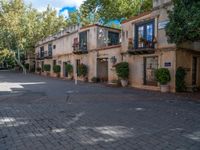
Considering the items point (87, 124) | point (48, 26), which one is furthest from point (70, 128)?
point (48, 26)

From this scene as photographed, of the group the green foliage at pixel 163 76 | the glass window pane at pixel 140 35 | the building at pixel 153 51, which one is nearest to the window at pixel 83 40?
the building at pixel 153 51

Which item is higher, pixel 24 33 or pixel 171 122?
pixel 24 33

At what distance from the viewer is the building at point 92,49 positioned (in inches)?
870

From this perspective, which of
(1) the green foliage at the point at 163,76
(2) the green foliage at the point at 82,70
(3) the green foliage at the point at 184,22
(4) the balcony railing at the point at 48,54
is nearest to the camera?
(3) the green foliage at the point at 184,22

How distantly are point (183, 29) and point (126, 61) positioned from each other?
8.81 meters

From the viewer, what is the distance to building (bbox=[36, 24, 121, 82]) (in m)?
22.1

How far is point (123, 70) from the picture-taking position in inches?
747

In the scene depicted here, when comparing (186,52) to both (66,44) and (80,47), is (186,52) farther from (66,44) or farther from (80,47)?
(66,44)

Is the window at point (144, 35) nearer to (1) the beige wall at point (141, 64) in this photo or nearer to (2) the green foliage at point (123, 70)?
(1) the beige wall at point (141, 64)

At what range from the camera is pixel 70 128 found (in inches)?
253

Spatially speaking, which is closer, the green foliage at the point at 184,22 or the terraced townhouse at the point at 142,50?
the green foliage at the point at 184,22

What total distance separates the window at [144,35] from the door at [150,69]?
45.9 inches

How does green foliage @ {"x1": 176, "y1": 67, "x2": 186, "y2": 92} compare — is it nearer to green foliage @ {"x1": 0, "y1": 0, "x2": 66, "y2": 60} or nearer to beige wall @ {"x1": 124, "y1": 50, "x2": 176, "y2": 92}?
beige wall @ {"x1": 124, "y1": 50, "x2": 176, "y2": 92}

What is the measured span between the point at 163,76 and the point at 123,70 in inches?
158
